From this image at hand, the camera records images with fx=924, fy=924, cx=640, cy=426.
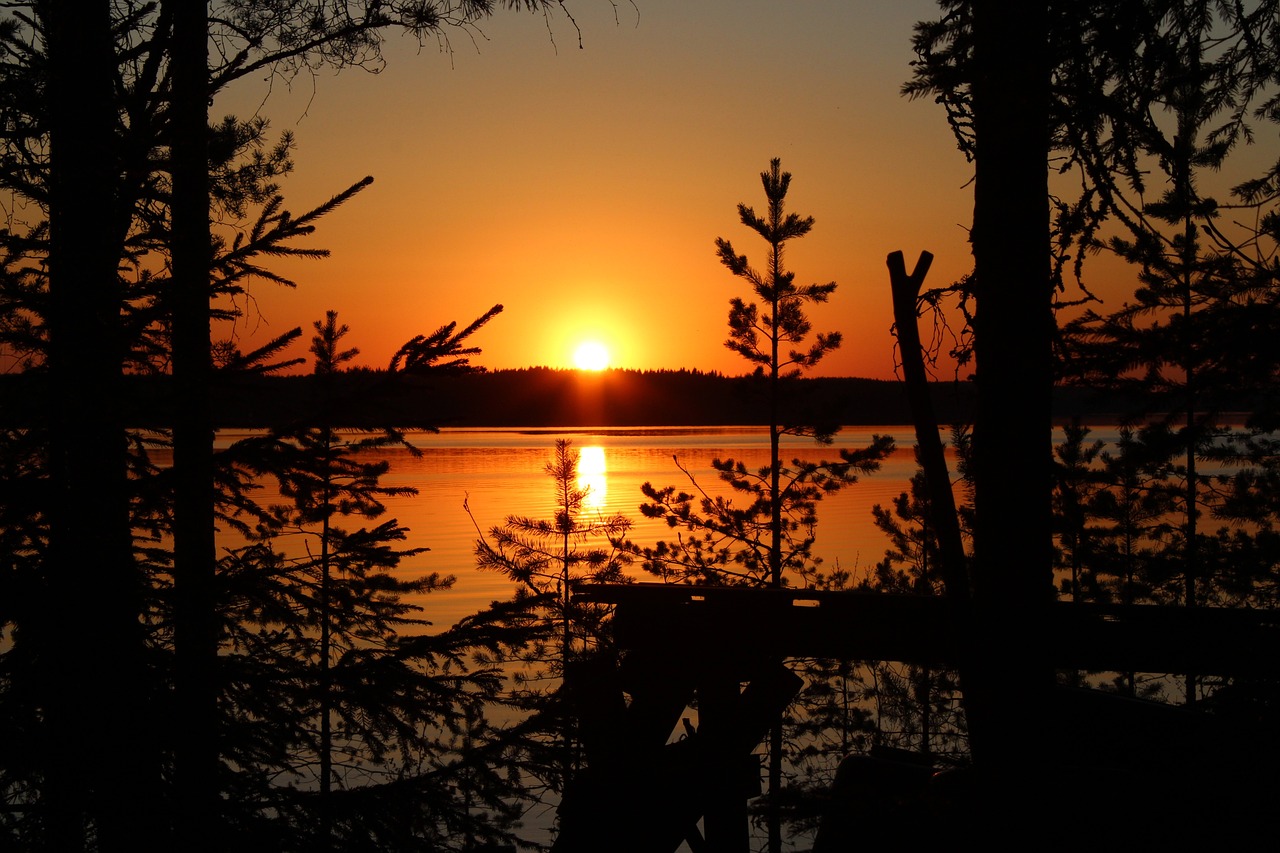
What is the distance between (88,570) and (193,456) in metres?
0.92

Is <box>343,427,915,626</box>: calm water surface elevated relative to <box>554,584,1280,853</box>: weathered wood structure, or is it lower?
lower

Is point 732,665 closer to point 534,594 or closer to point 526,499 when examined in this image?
point 534,594

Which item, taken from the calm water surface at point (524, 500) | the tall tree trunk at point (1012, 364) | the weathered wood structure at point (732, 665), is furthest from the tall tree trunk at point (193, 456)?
the calm water surface at point (524, 500)

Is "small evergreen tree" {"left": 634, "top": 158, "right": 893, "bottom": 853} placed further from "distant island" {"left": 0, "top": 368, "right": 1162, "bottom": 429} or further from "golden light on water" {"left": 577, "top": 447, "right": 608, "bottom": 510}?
"golden light on water" {"left": 577, "top": 447, "right": 608, "bottom": 510}

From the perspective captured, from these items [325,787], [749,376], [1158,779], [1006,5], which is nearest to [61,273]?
[1006,5]

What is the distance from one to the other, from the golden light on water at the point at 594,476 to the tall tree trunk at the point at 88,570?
2529cm

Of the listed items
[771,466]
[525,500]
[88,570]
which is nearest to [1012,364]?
[88,570]

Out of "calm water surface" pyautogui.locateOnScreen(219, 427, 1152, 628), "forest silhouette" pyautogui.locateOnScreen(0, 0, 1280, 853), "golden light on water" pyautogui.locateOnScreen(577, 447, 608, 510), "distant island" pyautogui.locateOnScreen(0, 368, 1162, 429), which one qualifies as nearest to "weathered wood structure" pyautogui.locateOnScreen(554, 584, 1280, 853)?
"forest silhouette" pyautogui.locateOnScreen(0, 0, 1280, 853)

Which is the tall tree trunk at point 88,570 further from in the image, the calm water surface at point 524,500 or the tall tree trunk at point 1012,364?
the calm water surface at point 524,500

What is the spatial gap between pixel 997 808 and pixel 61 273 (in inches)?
181

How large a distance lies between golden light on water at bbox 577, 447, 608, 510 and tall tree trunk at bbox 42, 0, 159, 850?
25.3m

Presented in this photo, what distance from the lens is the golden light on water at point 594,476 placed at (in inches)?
1888

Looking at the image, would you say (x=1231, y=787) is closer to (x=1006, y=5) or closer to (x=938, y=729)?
(x=1006, y=5)

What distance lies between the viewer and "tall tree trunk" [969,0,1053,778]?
448 centimetres
